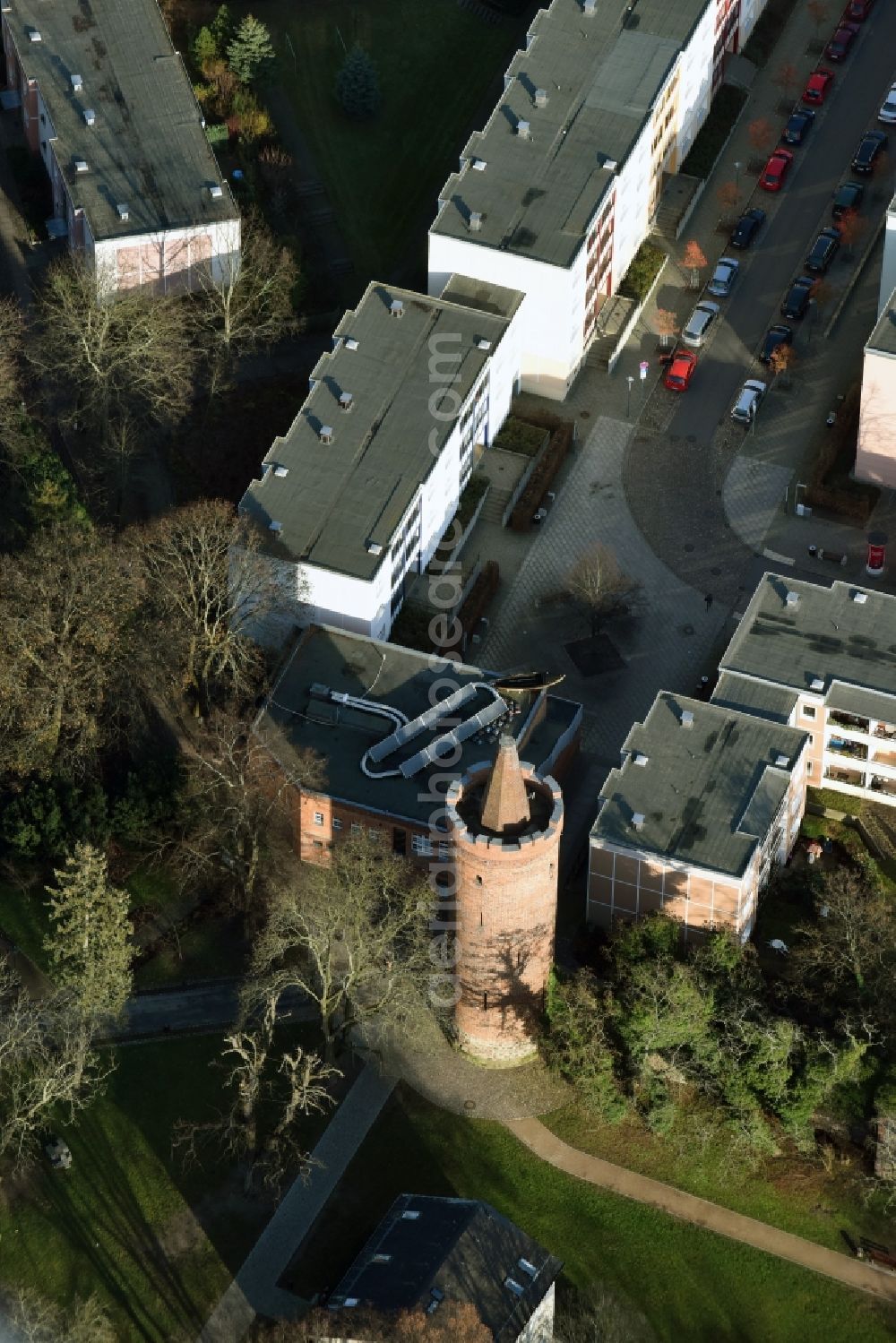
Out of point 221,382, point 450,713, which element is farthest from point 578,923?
point 221,382

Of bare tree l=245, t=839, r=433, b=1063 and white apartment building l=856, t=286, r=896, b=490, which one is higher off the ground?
white apartment building l=856, t=286, r=896, b=490

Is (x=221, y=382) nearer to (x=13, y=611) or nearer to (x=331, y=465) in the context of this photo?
(x=331, y=465)

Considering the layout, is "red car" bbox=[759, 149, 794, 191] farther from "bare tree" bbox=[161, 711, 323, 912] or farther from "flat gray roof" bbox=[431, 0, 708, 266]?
"bare tree" bbox=[161, 711, 323, 912]

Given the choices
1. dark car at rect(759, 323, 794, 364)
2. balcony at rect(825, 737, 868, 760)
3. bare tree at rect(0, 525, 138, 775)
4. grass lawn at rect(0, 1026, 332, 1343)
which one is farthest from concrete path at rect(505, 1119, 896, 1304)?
dark car at rect(759, 323, 794, 364)

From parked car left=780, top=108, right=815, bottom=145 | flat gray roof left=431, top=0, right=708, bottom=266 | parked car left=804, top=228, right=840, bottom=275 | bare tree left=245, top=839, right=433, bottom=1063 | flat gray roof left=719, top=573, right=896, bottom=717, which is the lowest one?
bare tree left=245, top=839, right=433, bottom=1063

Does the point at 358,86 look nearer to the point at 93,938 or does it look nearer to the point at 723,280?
the point at 723,280

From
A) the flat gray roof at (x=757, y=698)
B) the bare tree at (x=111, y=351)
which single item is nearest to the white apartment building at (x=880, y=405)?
the flat gray roof at (x=757, y=698)

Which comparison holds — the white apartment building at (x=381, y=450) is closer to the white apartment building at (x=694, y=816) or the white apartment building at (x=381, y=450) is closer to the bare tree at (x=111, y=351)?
the bare tree at (x=111, y=351)
